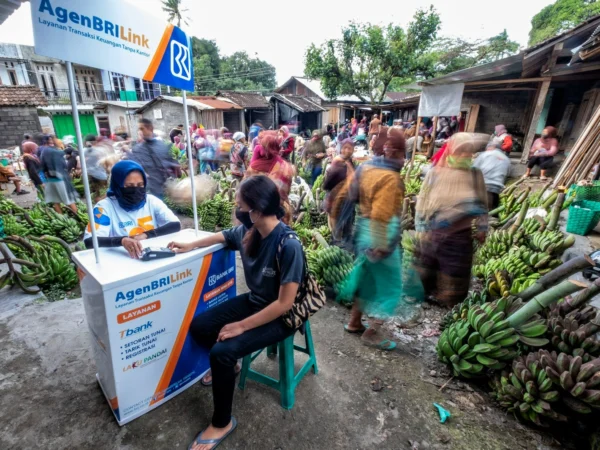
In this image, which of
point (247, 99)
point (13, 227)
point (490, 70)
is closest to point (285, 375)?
point (13, 227)

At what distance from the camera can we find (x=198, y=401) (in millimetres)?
2238

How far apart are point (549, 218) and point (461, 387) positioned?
3864 mm

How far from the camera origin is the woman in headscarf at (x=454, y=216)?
295cm

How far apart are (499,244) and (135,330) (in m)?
5.08

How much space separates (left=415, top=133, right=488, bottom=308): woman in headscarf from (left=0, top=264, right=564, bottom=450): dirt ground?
89 centimetres

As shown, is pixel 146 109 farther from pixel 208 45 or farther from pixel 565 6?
pixel 565 6

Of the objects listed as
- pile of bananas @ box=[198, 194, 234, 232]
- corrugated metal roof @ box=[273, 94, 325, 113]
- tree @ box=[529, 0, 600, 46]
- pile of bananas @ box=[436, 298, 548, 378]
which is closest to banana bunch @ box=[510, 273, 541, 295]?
pile of bananas @ box=[436, 298, 548, 378]

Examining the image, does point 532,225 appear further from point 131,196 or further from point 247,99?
point 247,99

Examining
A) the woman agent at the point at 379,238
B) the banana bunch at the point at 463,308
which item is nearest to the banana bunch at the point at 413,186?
the banana bunch at the point at 463,308

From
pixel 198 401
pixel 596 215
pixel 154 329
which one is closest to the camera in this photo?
pixel 154 329

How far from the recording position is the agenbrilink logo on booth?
6.81ft

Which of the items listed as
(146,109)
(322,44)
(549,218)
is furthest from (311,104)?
(549,218)

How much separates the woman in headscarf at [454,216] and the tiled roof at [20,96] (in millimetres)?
17057

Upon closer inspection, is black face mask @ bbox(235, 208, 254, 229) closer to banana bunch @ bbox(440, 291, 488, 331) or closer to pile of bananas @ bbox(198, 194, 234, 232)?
banana bunch @ bbox(440, 291, 488, 331)
